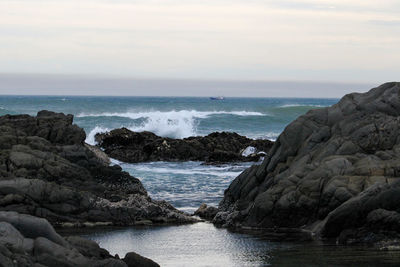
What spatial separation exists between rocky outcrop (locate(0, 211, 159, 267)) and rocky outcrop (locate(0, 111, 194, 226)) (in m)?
6.85

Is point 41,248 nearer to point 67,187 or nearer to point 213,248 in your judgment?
point 213,248

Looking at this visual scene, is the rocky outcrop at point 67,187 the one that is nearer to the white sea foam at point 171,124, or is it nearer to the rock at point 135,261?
the rock at point 135,261

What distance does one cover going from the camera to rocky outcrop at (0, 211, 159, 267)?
11.5 metres

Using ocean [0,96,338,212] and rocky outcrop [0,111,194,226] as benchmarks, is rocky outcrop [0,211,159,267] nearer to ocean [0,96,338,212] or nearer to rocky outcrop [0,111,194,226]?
rocky outcrop [0,111,194,226]

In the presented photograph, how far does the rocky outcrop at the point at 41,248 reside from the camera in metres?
11.5

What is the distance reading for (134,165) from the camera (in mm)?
37312

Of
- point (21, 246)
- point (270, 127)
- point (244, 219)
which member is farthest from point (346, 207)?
point (270, 127)

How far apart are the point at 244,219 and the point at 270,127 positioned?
53873 millimetres

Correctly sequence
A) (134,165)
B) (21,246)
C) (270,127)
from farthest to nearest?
(270,127), (134,165), (21,246)

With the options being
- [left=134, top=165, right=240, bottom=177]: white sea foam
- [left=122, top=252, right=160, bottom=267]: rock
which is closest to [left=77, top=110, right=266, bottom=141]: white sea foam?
[left=134, top=165, right=240, bottom=177]: white sea foam

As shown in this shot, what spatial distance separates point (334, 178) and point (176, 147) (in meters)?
22.4

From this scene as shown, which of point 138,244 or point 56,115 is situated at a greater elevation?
point 56,115

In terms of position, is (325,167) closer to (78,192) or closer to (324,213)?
(324,213)

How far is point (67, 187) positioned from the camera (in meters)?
21.2
